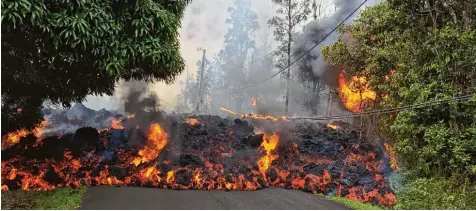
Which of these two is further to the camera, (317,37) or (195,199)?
(317,37)

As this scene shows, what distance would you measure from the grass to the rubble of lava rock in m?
1.03

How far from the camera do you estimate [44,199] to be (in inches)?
509

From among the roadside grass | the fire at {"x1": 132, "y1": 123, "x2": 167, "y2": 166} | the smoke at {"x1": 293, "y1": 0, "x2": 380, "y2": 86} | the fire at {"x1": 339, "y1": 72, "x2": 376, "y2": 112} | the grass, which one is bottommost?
the grass

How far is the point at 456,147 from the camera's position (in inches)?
459

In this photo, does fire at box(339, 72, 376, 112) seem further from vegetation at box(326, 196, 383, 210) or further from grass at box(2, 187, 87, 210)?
grass at box(2, 187, 87, 210)

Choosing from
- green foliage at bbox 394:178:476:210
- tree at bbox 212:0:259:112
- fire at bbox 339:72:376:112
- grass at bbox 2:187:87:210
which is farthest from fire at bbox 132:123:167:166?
tree at bbox 212:0:259:112

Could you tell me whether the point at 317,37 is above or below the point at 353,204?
above

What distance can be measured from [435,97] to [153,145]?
14.5 m

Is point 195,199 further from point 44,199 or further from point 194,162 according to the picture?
point 44,199

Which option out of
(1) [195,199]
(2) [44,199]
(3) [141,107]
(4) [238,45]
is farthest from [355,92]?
(4) [238,45]

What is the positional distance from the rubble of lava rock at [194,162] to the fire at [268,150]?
2.2 inches

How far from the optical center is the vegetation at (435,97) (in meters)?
11.6

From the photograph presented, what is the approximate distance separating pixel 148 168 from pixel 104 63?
10480 mm

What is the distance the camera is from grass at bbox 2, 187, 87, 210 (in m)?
11.7
